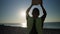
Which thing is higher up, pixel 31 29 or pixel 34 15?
pixel 34 15

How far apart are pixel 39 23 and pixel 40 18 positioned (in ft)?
0.23

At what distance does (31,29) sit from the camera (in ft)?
7.81

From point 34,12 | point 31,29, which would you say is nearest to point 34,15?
point 34,12

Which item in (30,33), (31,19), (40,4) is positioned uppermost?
(40,4)

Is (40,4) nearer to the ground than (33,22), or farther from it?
farther from it

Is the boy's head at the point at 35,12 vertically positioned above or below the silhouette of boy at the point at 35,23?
above

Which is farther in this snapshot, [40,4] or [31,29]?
[40,4]

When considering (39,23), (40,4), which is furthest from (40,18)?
(40,4)

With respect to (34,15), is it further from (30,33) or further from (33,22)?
(30,33)

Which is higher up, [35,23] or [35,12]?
[35,12]

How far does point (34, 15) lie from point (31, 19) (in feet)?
0.23

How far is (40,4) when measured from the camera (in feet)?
8.32

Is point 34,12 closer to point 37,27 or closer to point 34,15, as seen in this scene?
point 34,15

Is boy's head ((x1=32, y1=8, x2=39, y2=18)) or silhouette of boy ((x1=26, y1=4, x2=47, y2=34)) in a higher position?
boy's head ((x1=32, y1=8, x2=39, y2=18))
